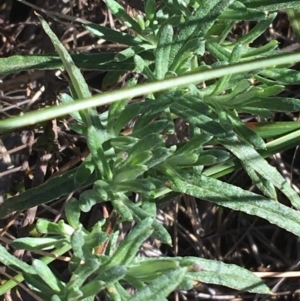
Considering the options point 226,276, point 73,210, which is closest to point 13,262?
point 73,210

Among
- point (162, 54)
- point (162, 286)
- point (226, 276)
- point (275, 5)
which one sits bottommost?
point (226, 276)

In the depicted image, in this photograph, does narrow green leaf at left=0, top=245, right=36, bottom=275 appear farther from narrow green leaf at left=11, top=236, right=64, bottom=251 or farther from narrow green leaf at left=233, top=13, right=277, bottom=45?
narrow green leaf at left=233, top=13, right=277, bottom=45

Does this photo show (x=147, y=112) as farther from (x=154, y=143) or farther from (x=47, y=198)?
(x=47, y=198)

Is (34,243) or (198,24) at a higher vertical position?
(198,24)

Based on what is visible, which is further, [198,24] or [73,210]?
[198,24]

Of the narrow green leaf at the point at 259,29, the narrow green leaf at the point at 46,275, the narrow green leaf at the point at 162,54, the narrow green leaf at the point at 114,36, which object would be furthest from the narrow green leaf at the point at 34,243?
the narrow green leaf at the point at 259,29

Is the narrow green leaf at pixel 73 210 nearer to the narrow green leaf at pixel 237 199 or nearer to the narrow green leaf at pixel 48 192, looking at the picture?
the narrow green leaf at pixel 48 192

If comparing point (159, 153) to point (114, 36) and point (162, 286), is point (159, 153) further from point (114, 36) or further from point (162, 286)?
point (114, 36)

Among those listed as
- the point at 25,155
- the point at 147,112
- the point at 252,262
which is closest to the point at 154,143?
the point at 147,112
